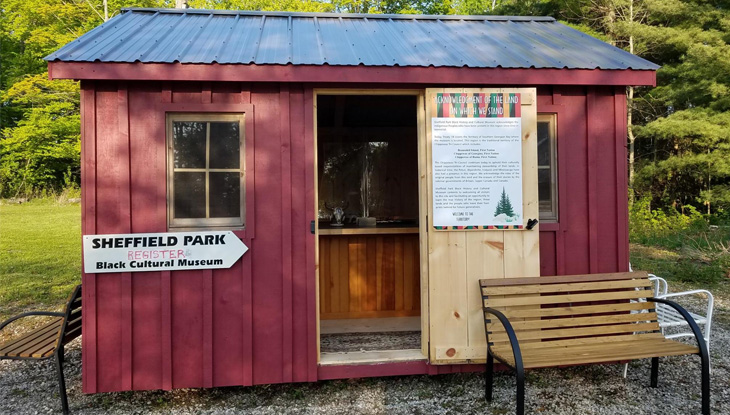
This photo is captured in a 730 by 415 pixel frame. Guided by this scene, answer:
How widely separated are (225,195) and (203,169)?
0.87 feet

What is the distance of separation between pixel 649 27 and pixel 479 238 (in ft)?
46.8

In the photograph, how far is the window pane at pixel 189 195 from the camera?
3.55 metres

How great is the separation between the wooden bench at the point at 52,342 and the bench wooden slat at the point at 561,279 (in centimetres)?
321

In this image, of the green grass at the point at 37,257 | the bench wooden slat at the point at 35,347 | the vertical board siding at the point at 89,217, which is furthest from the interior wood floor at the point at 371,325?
the green grass at the point at 37,257

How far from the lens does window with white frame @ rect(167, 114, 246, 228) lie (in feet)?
11.6

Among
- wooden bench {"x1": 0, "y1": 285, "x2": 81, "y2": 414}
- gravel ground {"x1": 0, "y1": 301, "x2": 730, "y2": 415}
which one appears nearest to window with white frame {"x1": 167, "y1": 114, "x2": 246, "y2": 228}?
wooden bench {"x1": 0, "y1": 285, "x2": 81, "y2": 414}

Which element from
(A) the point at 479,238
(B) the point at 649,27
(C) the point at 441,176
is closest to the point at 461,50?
(C) the point at 441,176

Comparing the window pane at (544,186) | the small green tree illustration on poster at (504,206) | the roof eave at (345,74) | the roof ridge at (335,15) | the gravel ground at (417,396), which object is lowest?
the gravel ground at (417,396)

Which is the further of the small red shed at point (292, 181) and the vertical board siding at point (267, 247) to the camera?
the vertical board siding at point (267, 247)

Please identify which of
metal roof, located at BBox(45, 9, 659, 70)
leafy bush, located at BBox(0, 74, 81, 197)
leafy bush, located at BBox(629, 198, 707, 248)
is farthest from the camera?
leafy bush, located at BBox(0, 74, 81, 197)

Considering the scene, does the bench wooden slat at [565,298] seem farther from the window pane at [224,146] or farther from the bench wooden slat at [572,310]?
the window pane at [224,146]

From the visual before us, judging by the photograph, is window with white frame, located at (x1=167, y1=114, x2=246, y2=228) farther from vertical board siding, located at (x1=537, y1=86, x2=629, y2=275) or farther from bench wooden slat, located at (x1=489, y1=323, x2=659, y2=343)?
vertical board siding, located at (x1=537, y1=86, x2=629, y2=275)

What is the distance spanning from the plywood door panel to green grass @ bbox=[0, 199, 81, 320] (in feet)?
13.7

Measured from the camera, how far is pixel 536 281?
11.8ft
